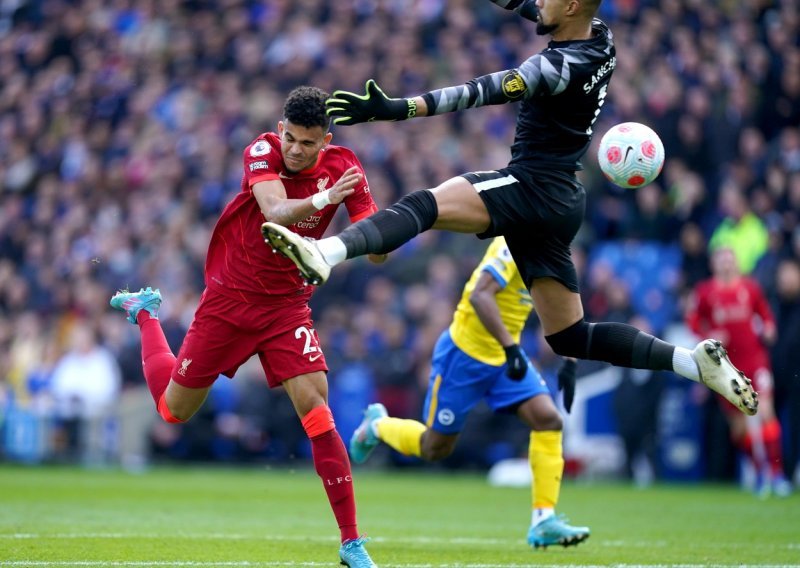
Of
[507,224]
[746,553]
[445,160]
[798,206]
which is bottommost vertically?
[746,553]

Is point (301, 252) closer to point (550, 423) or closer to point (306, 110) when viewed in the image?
point (306, 110)

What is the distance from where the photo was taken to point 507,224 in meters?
6.99

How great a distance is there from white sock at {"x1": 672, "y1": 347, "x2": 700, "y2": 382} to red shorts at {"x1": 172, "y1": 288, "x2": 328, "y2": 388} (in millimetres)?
1937

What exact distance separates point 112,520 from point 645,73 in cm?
1001

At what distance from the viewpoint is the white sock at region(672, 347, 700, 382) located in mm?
7172

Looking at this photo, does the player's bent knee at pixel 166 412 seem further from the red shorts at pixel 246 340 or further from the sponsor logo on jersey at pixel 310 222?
the sponsor logo on jersey at pixel 310 222

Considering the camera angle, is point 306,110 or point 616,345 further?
point 616,345

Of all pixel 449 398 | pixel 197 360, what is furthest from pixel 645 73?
pixel 197 360

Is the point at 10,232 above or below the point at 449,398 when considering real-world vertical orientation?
above

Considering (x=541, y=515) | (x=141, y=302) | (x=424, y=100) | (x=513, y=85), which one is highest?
(x=513, y=85)

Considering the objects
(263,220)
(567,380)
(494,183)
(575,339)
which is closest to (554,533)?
(567,380)

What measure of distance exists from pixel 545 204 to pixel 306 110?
4.50 ft

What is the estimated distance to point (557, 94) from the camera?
22.6 feet

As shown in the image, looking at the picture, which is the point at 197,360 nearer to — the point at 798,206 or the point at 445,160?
the point at 798,206
